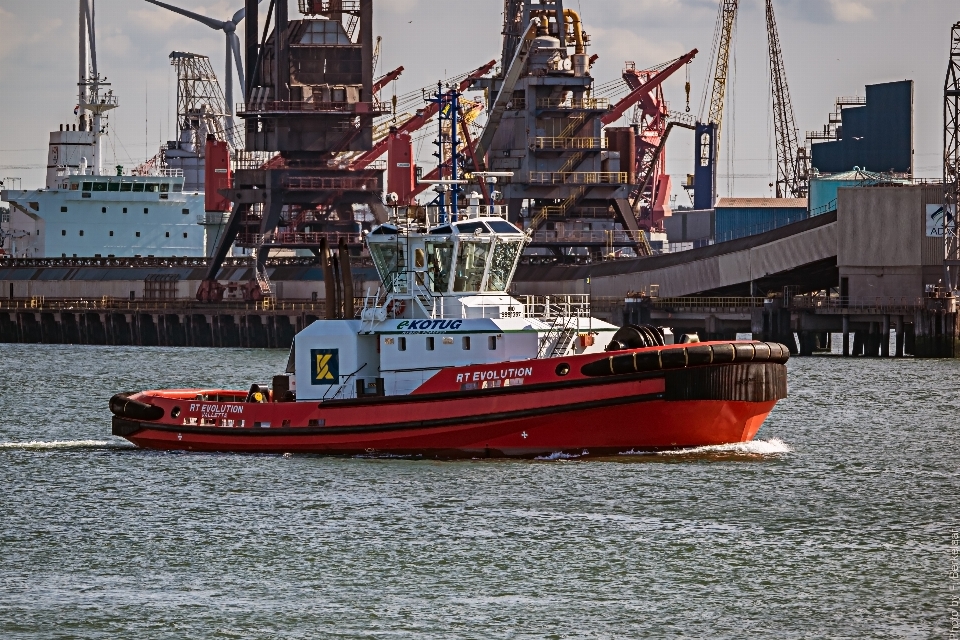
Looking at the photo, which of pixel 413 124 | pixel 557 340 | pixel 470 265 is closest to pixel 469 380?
pixel 557 340

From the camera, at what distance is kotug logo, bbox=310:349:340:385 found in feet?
117

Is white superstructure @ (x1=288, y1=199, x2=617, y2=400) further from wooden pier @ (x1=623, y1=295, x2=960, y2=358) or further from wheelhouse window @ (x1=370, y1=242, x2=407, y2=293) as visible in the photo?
wooden pier @ (x1=623, y1=295, x2=960, y2=358)

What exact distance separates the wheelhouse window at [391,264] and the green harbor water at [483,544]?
382 centimetres

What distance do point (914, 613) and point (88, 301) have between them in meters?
83.1

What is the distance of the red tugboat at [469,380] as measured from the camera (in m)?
32.9

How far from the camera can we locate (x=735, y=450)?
35.3 metres

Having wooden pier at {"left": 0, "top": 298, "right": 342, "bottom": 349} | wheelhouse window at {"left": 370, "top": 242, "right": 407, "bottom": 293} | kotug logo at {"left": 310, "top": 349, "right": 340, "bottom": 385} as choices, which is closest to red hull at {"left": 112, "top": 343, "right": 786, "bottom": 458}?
A: kotug logo at {"left": 310, "top": 349, "right": 340, "bottom": 385}

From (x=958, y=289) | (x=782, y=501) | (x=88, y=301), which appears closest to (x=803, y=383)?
(x=958, y=289)

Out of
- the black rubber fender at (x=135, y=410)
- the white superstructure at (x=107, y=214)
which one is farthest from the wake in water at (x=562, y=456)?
the white superstructure at (x=107, y=214)

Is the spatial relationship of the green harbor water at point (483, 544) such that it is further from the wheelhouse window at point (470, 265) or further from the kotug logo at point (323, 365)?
the wheelhouse window at point (470, 265)

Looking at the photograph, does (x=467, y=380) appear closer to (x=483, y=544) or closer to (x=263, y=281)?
(x=483, y=544)

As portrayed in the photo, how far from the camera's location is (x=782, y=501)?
101 feet

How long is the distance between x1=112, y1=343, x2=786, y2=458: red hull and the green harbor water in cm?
49

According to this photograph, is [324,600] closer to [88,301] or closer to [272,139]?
[272,139]
